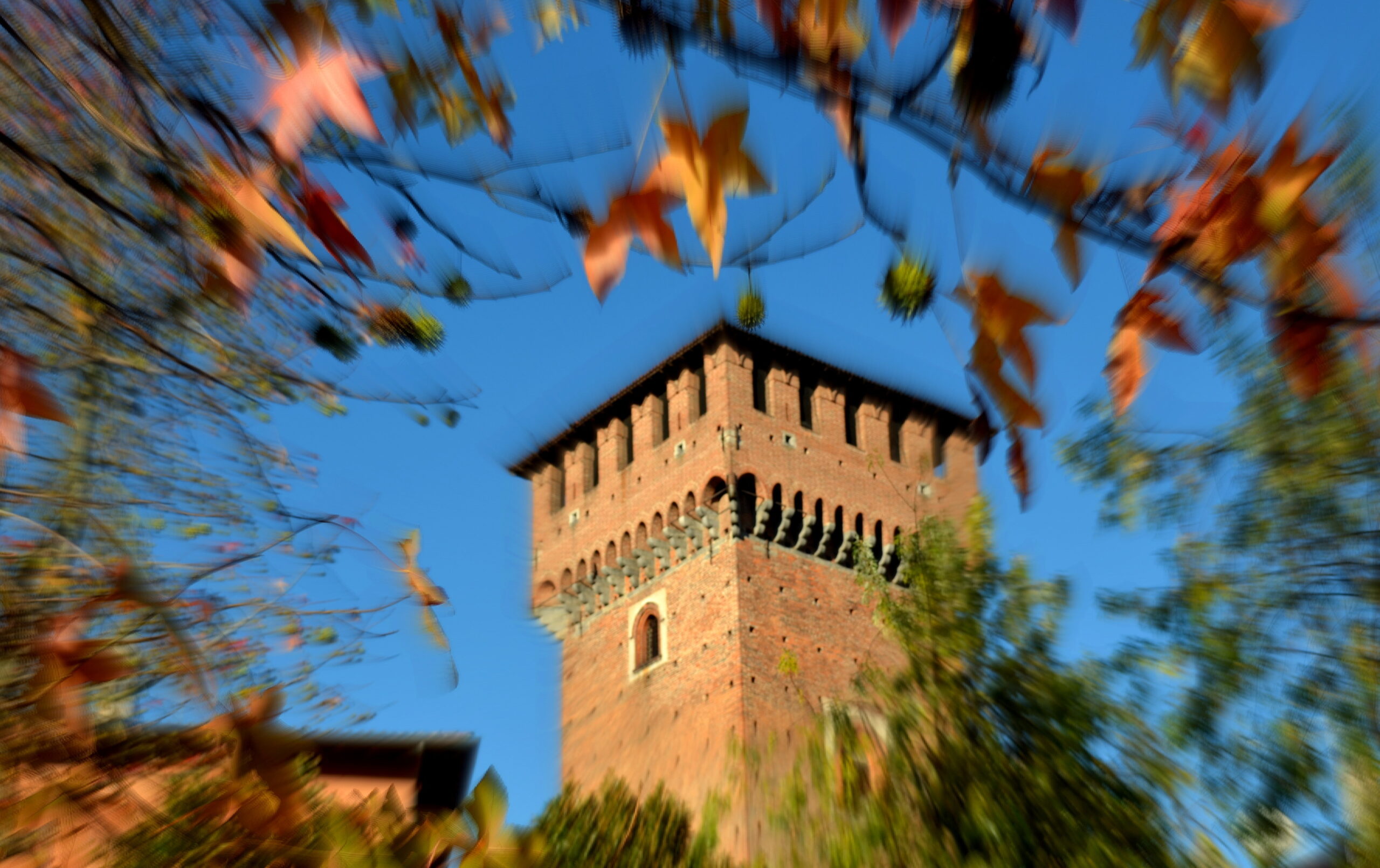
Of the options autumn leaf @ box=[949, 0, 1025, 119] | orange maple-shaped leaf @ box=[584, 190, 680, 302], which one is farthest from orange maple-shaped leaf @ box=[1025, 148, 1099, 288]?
orange maple-shaped leaf @ box=[584, 190, 680, 302]

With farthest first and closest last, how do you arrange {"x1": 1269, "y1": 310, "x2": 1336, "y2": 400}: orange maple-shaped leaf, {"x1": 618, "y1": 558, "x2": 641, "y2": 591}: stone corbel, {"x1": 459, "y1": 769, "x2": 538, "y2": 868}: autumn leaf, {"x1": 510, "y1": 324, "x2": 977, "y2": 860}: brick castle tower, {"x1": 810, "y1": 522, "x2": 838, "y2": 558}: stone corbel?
{"x1": 618, "y1": 558, "x2": 641, "y2": 591}: stone corbel → {"x1": 810, "y1": 522, "x2": 838, "y2": 558}: stone corbel → {"x1": 510, "y1": 324, "x2": 977, "y2": 860}: brick castle tower → {"x1": 459, "y1": 769, "x2": 538, "y2": 868}: autumn leaf → {"x1": 1269, "y1": 310, "x2": 1336, "y2": 400}: orange maple-shaped leaf

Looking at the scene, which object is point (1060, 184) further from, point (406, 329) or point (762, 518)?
point (762, 518)

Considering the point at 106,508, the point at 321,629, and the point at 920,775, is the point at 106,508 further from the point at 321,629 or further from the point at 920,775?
the point at 920,775

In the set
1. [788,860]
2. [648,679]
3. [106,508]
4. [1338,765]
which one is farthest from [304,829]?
[648,679]

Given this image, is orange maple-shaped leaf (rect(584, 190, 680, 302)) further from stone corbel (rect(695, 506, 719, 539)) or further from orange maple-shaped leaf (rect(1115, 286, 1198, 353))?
stone corbel (rect(695, 506, 719, 539))

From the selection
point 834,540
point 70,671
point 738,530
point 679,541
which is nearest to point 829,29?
point 70,671

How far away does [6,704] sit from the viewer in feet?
8.86

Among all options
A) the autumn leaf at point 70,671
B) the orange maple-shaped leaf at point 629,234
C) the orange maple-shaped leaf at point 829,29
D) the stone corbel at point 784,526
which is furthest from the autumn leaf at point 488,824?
the stone corbel at point 784,526

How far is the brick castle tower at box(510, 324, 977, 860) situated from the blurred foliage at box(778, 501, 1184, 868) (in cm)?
895

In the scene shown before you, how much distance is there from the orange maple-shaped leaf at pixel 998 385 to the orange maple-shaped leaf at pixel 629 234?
420mm

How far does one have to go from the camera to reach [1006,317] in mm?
1610

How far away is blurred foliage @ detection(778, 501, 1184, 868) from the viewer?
21.6 feet

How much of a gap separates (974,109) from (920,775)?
6.52 meters

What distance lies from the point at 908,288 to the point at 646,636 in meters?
19.4
